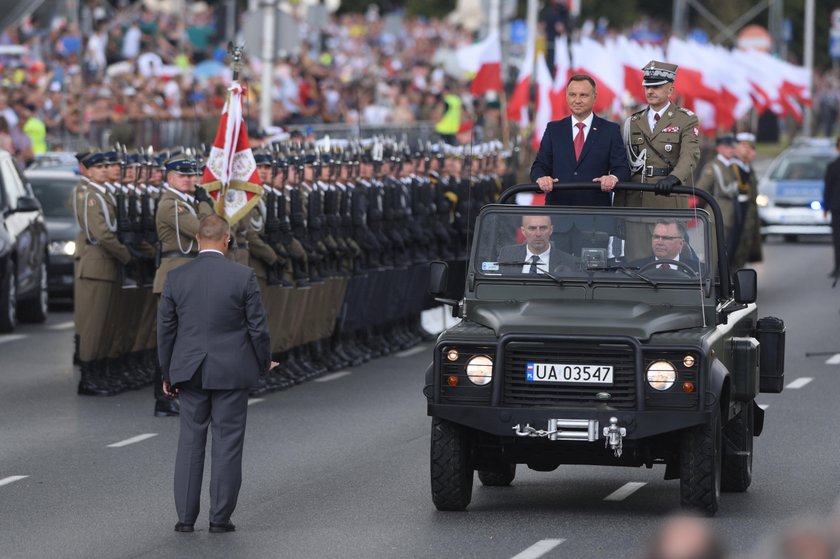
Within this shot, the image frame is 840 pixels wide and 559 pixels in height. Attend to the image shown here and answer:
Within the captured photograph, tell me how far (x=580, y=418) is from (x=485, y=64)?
2643 cm

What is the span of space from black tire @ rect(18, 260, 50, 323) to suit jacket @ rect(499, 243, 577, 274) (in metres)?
11.9

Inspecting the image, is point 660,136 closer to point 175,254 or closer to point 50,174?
point 175,254

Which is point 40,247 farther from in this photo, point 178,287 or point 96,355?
point 178,287

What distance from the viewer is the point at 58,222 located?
2475 cm

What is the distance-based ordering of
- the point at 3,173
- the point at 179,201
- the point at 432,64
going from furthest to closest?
the point at 432,64 → the point at 3,173 → the point at 179,201

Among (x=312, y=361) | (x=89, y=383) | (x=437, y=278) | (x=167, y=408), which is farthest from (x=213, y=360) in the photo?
(x=312, y=361)

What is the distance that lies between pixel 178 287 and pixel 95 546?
1.37 metres

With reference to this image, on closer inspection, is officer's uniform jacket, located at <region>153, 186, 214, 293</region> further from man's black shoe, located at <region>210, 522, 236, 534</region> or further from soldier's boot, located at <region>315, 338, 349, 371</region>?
man's black shoe, located at <region>210, 522, 236, 534</region>

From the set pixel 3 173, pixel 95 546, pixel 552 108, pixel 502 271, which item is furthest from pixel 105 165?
pixel 552 108

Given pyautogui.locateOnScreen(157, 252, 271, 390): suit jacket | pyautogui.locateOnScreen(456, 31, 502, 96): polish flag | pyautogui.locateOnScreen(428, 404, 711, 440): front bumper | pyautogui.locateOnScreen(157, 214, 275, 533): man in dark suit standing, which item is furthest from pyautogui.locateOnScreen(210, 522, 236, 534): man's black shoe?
pyautogui.locateOnScreen(456, 31, 502, 96): polish flag

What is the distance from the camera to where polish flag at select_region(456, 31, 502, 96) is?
36.1 meters

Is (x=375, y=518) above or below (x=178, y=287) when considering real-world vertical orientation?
below

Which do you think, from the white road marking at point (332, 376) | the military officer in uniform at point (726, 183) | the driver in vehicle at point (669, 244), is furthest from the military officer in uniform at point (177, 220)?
the military officer in uniform at point (726, 183)

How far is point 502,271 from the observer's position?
1152cm
